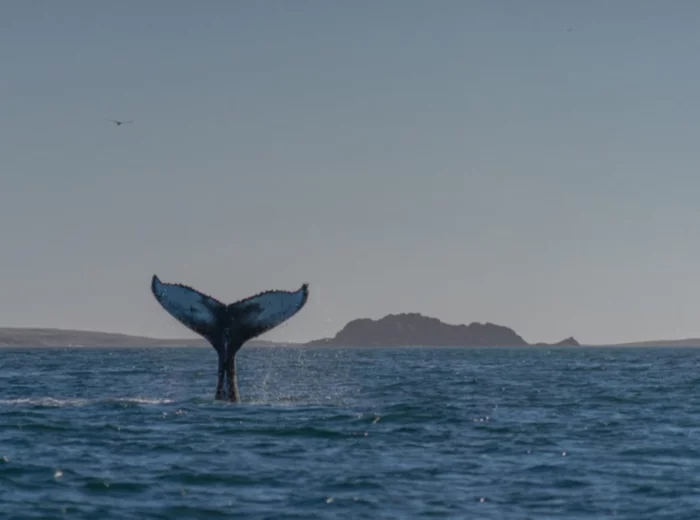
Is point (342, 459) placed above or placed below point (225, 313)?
below

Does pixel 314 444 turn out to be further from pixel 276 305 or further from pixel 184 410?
pixel 184 410

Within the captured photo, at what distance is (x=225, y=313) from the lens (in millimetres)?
19812

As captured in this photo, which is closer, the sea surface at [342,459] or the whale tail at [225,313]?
the sea surface at [342,459]

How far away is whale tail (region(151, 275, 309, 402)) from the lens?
1916 centimetres

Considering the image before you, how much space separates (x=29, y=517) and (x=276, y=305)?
7.58m

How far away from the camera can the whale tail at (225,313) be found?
19156 millimetres

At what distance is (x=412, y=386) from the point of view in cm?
3512

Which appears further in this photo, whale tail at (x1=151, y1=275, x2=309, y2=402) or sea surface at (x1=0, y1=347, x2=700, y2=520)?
whale tail at (x1=151, y1=275, x2=309, y2=402)

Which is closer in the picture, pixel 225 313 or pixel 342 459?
pixel 342 459

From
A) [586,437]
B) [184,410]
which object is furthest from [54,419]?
[586,437]

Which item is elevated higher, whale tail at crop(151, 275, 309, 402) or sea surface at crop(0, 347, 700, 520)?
whale tail at crop(151, 275, 309, 402)

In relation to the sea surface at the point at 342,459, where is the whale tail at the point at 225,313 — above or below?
above

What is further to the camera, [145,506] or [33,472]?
[33,472]

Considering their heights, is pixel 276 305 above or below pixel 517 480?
above
